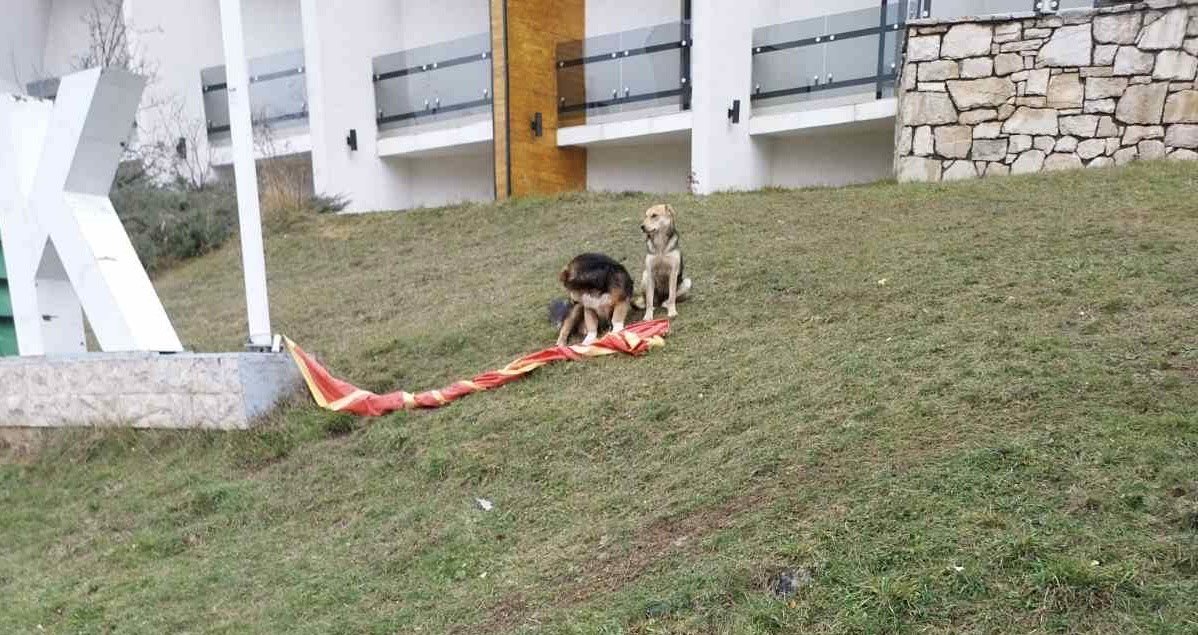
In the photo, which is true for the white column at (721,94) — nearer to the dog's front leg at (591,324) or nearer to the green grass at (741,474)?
the green grass at (741,474)

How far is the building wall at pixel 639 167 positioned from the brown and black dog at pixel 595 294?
8.17m

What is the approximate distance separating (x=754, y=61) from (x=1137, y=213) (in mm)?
7200

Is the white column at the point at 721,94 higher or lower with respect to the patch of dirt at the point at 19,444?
higher

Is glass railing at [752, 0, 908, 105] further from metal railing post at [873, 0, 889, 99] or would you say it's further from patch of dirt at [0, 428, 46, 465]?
patch of dirt at [0, 428, 46, 465]

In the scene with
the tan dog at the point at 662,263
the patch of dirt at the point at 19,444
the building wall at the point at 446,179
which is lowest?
the patch of dirt at the point at 19,444

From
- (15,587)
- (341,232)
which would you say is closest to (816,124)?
(341,232)

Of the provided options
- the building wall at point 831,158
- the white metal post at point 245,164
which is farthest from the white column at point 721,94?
the white metal post at point 245,164

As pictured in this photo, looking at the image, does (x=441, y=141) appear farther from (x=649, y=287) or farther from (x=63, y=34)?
(x=63, y=34)

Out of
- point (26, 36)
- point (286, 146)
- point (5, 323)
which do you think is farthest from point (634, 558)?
point (26, 36)

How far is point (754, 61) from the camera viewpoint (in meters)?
12.8

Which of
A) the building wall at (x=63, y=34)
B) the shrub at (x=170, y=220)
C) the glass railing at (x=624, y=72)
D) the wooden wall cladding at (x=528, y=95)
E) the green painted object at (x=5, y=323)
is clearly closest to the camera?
the green painted object at (x=5, y=323)

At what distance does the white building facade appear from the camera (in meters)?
12.2

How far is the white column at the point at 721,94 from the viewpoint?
12.1 metres

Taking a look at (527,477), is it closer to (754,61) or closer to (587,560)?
(587,560)
